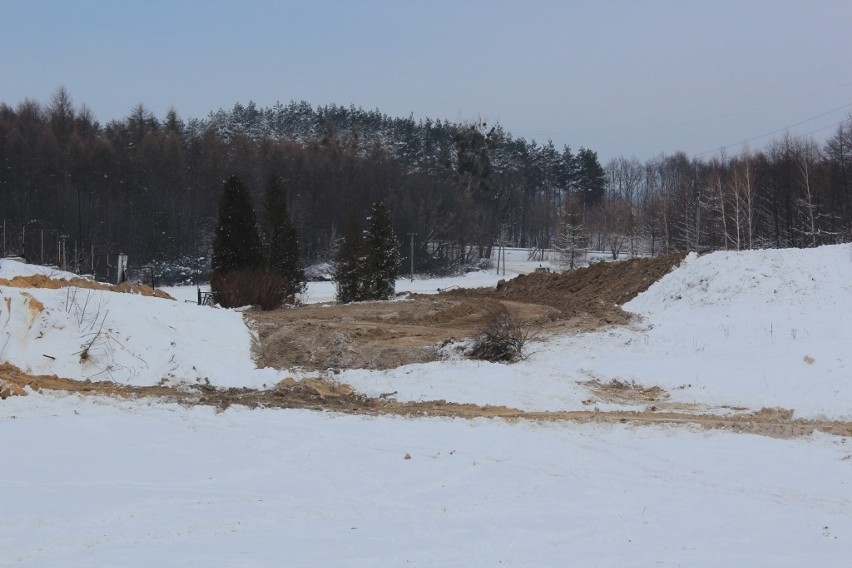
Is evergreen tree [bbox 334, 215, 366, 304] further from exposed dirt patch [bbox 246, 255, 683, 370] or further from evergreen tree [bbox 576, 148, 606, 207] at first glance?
evergreen tree [bbox 576, 148, 606, 207]

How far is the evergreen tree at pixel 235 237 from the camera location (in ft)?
103

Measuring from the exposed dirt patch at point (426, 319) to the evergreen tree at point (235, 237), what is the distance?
7442 millimetres

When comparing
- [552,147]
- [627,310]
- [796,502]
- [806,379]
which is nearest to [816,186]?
[627,310]

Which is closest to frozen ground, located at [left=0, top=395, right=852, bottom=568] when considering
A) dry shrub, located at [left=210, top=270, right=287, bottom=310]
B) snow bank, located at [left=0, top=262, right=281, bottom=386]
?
snow bank, located at [left=0, top=262, right=281, bottom=386]

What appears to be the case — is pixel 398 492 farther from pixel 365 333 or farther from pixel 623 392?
pixel 365 333

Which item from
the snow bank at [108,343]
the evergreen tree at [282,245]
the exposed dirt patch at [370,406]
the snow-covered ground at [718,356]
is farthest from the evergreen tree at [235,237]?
the exposed dirt patch at [370,406]

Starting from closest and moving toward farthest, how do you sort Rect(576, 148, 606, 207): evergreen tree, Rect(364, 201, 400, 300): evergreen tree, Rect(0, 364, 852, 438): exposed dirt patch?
Rect(0, 364, 852, 438): exposed dirt patch < Rect(364, 201, 400, 300): evergreen tree < Rect(576, 148, 606, 207): evergreen tree

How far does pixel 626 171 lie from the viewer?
129250 millimetres

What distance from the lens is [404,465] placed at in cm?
866

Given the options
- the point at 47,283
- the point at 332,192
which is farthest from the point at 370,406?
the point at 332,192

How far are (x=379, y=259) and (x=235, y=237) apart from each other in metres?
7.31

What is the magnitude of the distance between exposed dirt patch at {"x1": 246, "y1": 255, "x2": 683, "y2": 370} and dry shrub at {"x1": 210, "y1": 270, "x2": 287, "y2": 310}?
8.79 ft

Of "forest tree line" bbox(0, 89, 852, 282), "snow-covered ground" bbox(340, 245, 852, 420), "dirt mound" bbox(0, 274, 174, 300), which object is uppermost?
"forest tree line" bbox(0, 89, 852, 282)

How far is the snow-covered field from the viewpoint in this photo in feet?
19.9
